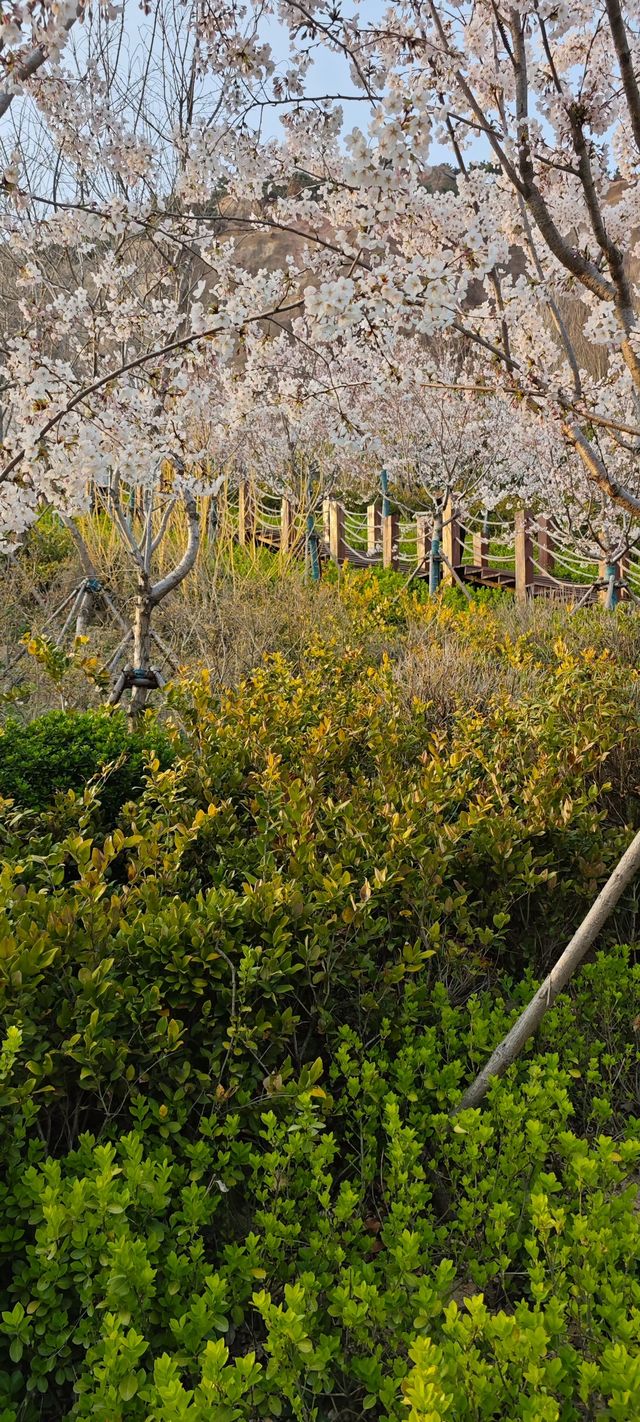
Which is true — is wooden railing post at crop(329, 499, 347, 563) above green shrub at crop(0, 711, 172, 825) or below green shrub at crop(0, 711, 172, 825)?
above

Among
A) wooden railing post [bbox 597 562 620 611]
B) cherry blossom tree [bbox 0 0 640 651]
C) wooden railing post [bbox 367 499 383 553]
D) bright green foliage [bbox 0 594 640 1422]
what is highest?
cherry blossom tree [bbox 0 0 640 651]

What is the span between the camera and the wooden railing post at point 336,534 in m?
14.2

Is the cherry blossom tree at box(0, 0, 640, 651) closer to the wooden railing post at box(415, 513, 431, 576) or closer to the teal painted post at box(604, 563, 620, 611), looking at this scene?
the teal painted post at box(604, 563, 620, 611)

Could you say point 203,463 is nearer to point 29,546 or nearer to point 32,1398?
point 32,1398

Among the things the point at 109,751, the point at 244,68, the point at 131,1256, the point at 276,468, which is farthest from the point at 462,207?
the point at 276,468

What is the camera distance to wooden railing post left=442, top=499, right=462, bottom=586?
11.8 metres

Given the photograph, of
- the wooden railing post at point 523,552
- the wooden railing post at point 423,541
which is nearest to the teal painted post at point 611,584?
the wooden railing post at point 523,552

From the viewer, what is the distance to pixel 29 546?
36.2 feet

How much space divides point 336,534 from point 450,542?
2211 millimetres

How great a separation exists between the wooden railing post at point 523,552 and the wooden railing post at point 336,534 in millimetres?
3565

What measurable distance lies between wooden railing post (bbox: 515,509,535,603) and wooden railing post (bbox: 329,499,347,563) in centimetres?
357

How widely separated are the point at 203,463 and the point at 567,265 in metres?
2.74

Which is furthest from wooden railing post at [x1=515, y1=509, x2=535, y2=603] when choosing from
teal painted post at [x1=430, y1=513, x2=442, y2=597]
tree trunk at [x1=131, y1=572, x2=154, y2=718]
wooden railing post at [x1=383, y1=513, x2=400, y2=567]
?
tree trunk at [x1=131, y1=572, x2=154, y2=718]

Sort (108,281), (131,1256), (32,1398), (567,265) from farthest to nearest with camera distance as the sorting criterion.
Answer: (108,281), (567,265), (32,1398), (131,1256)
